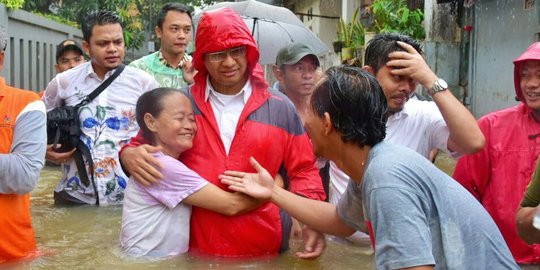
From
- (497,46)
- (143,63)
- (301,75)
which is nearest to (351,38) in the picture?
(497,46)

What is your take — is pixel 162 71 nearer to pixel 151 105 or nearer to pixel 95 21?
pixel 95 21

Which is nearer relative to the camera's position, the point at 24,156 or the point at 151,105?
the point at 24,156

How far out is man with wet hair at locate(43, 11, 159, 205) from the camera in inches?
210

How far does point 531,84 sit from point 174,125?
190 cm

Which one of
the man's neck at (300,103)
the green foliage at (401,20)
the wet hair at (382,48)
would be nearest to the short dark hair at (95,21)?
the man's neck at (300,103)

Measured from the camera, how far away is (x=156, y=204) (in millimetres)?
3893

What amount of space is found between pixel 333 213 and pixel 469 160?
0.99m

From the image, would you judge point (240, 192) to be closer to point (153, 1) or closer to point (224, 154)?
point (224, 154)

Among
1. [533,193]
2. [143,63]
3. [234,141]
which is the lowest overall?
[533,193]

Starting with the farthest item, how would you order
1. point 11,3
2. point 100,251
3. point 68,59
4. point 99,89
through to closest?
point 11,3 → point 68,59 → point 99,89 → point 100,251

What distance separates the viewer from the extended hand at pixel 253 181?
353 centimetres

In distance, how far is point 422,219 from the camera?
217cm

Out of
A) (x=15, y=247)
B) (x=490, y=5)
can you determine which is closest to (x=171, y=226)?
(x=15, y=247)

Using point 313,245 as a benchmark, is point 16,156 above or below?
above
